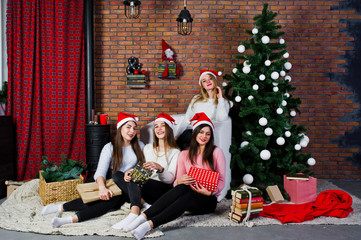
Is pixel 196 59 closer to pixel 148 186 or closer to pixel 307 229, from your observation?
pixel 148 186

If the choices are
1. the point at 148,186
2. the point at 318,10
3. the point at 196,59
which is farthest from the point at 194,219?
the point at 318,10

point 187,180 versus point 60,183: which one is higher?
point 187,180

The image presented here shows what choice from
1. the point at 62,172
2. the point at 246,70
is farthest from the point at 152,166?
the point at 246,70

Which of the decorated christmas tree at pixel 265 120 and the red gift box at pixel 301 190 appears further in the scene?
the decorated christmas tree at pixel 265 120

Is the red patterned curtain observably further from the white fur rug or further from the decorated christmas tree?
the decorated christmas tree

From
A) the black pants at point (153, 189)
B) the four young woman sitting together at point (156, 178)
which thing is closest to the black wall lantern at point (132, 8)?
the four young woman sitting together at point (156, 178)

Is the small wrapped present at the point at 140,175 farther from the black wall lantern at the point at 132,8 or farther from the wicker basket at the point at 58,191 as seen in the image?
the black wall lantern at the point at 132,8

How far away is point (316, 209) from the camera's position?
113 inches

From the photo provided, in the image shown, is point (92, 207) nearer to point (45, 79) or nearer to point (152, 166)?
point (152, 166)

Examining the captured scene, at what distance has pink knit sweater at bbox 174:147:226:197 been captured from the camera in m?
2.65

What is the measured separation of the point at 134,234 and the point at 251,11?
380 centimetres

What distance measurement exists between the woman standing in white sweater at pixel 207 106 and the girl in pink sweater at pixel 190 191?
0.61 metres

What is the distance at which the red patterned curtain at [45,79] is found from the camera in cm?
413

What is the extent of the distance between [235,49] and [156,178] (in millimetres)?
2645
